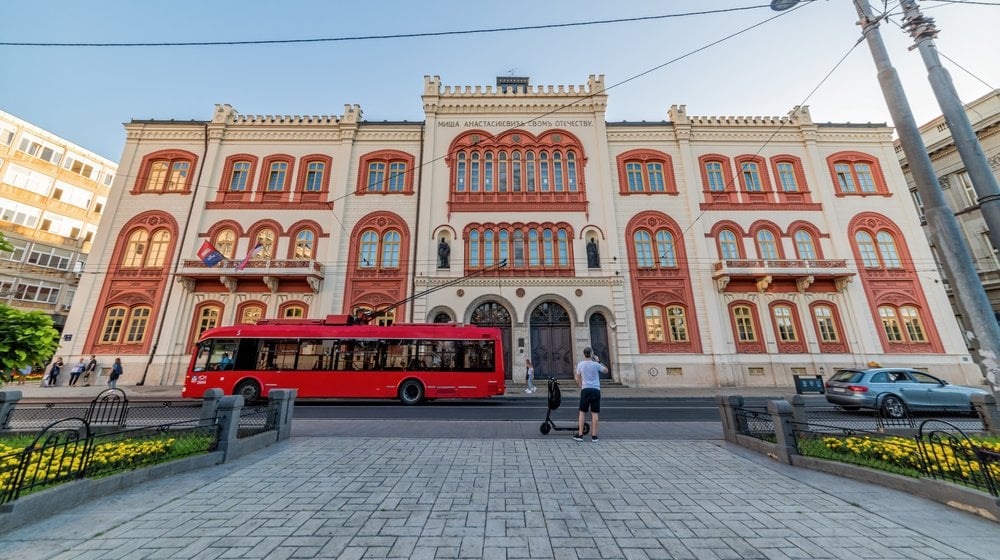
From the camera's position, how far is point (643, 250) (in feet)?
71.1

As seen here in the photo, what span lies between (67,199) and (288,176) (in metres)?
25.9

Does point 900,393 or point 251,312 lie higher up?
point 251,312

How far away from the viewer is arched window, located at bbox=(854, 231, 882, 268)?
21.1 meters

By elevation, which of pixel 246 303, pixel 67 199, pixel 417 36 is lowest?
pixel 246 303

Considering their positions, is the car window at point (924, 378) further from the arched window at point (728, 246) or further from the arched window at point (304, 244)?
the arched window at point (304, 244)

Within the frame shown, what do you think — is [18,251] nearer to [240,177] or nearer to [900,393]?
[240,177]

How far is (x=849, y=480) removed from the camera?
5.34m

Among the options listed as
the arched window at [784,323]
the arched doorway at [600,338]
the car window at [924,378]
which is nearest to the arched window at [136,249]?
the arched doorway at [600,338]

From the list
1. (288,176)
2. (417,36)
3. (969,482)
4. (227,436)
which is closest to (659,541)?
(969,482)

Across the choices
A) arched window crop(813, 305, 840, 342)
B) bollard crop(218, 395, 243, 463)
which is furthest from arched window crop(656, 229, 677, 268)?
bollard crop(218, 395, 243, 463)

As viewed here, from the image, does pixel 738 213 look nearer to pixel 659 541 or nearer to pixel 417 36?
pixel 417 36

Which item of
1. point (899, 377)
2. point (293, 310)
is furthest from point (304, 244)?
point (899, 377)

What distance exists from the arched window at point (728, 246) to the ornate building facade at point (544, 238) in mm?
126

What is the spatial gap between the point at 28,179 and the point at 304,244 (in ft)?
91.5
